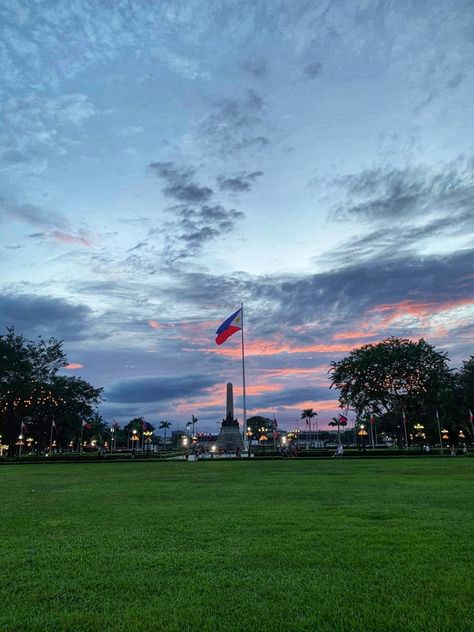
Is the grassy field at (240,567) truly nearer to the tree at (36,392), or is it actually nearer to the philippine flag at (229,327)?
the philippine flag at (229,327)

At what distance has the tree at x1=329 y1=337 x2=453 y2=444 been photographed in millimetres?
62688

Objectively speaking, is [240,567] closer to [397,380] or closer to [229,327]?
[229,327]

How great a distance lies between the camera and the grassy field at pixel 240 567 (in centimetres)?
497

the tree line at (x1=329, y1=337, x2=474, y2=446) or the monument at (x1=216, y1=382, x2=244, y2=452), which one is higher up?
the tree line at (x1=329, y1=337, x2=474, y2=446)

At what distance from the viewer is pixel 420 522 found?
32.3ft

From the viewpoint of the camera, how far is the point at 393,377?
63.3 m

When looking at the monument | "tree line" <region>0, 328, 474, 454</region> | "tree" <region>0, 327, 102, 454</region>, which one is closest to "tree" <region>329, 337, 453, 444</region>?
"tree line" <region>0, 328, 474, 454</region>

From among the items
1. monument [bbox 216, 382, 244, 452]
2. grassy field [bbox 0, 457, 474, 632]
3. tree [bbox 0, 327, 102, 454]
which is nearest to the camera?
grassy field [bbox 0, 457, 474, 632]

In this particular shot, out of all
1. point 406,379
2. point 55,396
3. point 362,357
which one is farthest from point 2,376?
point 406,379

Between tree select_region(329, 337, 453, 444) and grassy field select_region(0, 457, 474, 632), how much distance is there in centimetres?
5183

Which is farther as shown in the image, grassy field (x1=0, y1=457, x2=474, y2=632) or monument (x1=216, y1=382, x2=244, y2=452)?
monument (x1=216, y1=382, x2=244, y2=452)

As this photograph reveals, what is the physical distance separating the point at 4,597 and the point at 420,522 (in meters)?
7.69

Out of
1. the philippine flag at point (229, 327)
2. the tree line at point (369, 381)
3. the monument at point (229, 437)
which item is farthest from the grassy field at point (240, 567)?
the monument at point (229, 437)

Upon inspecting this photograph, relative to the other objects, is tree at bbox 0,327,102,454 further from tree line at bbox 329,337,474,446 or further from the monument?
tree line at bbox 329,337,474,446
